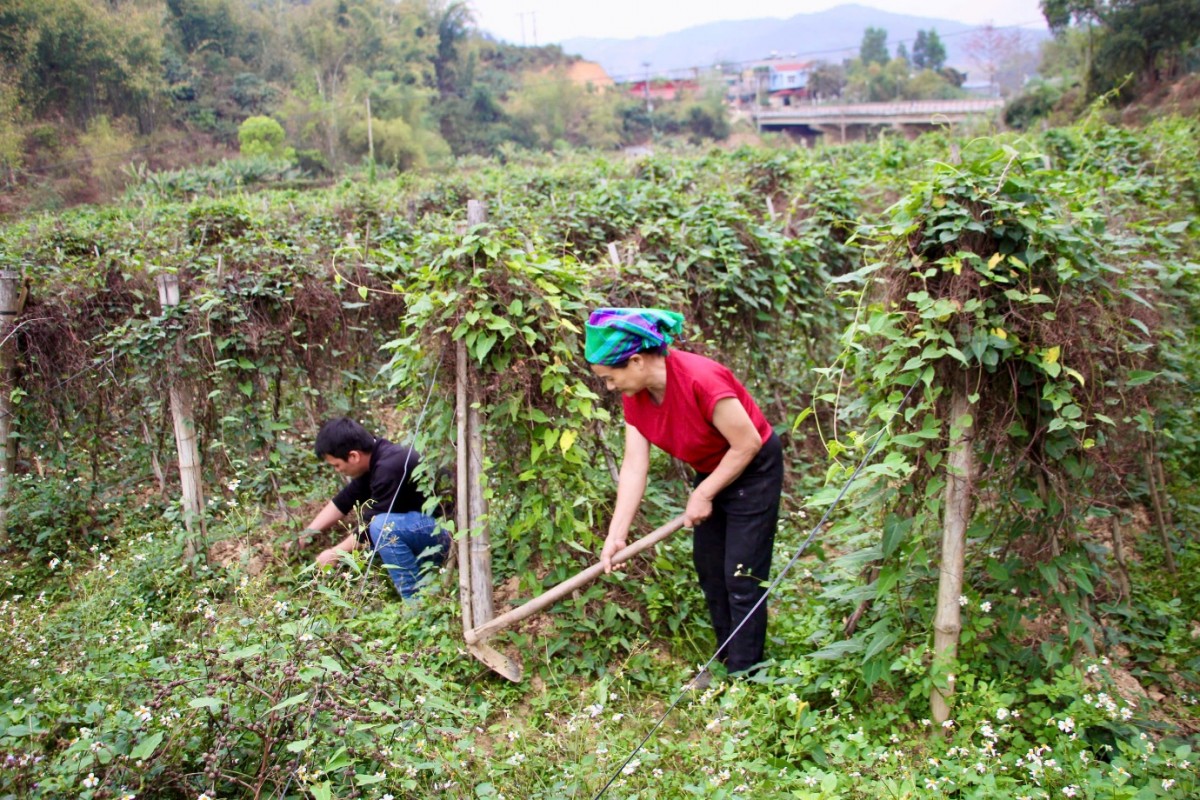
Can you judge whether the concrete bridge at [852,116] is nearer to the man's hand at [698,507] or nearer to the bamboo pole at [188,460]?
the bamboo pole at [188,460]

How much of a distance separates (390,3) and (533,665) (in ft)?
159

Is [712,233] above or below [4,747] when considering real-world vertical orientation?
above

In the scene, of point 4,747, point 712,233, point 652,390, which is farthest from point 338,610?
point 712,233

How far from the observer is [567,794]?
234 centimetres

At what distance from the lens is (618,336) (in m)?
2.75

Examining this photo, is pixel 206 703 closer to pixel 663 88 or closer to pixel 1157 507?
pixel 1157 507

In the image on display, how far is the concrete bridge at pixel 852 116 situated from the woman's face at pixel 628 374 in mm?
43614

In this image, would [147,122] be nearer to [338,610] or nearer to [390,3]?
[338,610]

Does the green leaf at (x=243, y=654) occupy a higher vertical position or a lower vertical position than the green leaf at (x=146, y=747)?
higher

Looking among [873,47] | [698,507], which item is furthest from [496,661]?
[873,47]

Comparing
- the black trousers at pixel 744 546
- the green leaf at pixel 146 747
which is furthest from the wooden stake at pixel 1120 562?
the green leaf at pixel 146 747

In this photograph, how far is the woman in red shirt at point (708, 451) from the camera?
111 inches

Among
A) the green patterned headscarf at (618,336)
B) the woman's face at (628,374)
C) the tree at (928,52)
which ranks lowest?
the woman's face at (628,374)

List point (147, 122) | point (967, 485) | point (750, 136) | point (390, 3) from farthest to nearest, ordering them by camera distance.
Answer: point (750, 136) → point (390, 3) → point (147, 122) → point (967, 485)
